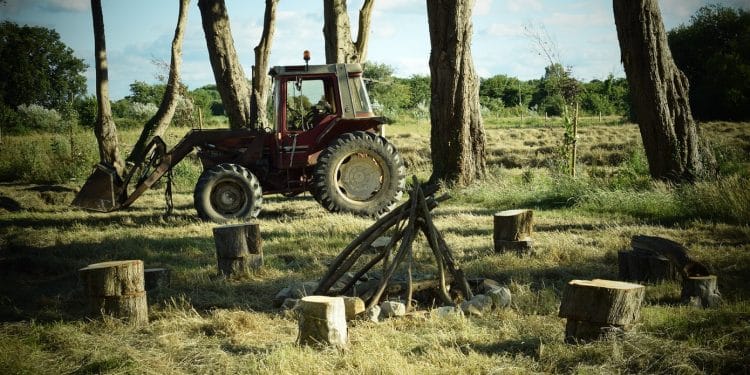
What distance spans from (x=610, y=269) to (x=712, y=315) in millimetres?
1670

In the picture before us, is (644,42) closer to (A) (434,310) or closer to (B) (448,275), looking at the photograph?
(B) (448,275)

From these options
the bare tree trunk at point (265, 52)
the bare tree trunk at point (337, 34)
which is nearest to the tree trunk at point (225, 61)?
the bare tree trunk at point (265, 52)

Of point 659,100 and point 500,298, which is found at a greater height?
point 659,100

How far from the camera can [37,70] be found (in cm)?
4244

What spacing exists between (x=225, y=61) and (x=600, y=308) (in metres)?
11.5

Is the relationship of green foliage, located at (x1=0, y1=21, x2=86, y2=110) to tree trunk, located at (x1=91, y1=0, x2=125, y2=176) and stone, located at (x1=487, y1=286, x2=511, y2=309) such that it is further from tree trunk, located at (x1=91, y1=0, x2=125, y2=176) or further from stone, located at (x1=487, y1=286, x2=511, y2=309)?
stone, located at (x1=487, y1=286, x2=511, y2=309)

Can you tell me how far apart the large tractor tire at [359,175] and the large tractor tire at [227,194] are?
99 cm

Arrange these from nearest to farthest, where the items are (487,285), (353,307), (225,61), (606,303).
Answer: (606,303) → (353,307) → (487,285) → (225,61)

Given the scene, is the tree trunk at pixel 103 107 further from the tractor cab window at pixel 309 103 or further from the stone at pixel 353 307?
the stone at pixel 353 307

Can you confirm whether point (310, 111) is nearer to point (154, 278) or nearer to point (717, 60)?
point (154, 278)

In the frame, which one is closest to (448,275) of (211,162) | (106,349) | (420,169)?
(106,349)

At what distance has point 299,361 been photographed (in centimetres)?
387

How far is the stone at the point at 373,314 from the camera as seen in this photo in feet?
15.7

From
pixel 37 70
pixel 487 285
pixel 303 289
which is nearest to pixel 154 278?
pixel 303 289
